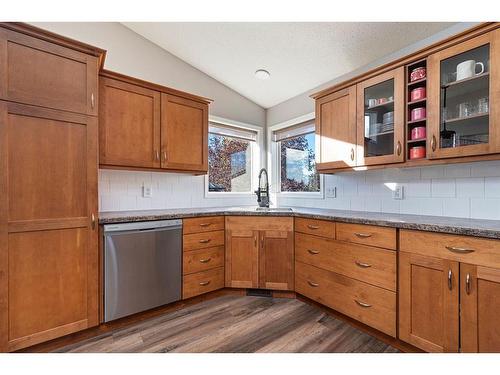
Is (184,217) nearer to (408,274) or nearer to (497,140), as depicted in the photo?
(408,274)

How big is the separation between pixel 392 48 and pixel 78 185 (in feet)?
9.31

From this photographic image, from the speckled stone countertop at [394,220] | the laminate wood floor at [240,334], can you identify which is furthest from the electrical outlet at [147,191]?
the laminate wood floor at [240,334]

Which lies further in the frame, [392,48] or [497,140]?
[392,48]

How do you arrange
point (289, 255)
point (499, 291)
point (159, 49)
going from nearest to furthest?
point (499, 291)
point (289, 255)
point (159, 49)

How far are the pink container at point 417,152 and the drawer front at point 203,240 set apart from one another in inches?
72.0

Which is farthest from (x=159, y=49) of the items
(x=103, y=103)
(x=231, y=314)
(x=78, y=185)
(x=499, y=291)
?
(x=499, y=291)

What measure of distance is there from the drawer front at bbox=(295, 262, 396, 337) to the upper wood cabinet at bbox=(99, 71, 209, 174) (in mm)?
1587

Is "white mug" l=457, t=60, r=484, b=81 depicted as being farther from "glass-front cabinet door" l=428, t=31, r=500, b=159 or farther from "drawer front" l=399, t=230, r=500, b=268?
"drawer front" l=399, t=230, r=500, b=268

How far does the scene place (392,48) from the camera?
225cm

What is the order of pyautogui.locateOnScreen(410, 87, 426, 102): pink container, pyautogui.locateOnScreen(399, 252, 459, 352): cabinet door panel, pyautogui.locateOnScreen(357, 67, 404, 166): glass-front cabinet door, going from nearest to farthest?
Answer: pyautogui.locateOnScreen(399, 252, 459, 352): cabinet door panel
pyautogui.locateOnScreen(410, 87, 426, 102): pink container
pyautogui.locateOnScreen(357, 67, 404, 166): glass-front cabinet door

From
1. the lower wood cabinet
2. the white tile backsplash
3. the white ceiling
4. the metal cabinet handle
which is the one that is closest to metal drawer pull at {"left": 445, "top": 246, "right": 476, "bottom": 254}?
the metal cabinet handle

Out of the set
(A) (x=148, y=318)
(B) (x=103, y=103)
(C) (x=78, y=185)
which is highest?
(B) (x=103, y=103)

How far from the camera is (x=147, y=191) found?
2721 millimetres

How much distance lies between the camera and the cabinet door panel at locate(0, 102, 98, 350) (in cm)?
155
